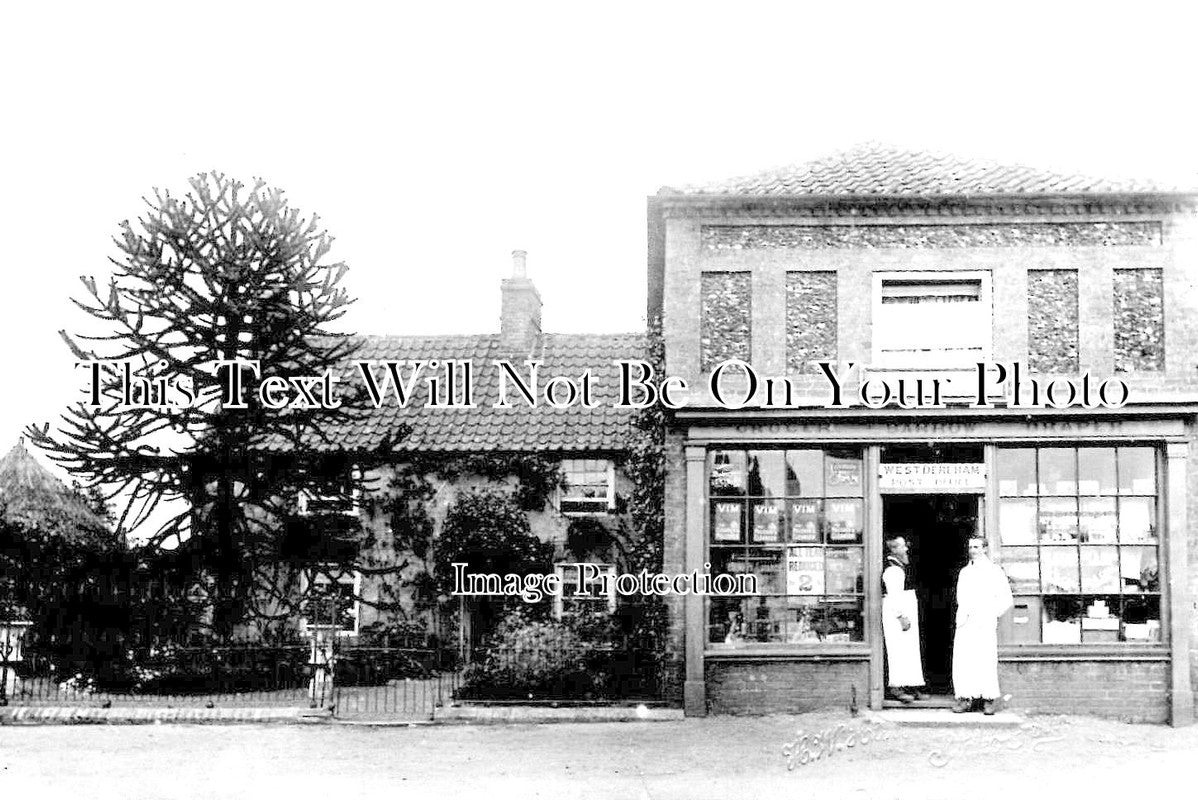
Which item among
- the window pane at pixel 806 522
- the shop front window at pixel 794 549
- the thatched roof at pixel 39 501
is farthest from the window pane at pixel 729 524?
the thatched roof at pixel 39 501

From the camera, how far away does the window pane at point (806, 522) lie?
48.3ft

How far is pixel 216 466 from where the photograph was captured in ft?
58.3

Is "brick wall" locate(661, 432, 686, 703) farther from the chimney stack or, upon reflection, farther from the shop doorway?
the chimney stack

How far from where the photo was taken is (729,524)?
1479 cm

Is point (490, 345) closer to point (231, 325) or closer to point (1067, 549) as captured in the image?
point (231, 325)

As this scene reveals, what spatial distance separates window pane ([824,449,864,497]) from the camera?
14.7m

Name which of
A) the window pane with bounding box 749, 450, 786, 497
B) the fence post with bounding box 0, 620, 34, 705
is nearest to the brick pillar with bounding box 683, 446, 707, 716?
the window pane with bounding box 749, 450, 786, 497

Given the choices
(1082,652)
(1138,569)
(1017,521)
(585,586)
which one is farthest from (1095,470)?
(585,586)

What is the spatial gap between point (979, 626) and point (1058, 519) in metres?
1.81

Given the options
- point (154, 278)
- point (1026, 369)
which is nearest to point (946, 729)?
point (1026, 369)

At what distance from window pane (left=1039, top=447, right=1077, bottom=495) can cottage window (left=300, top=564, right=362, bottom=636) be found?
9678 mm

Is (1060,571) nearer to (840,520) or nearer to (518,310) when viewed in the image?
(840,520)

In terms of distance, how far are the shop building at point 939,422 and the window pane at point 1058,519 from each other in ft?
0.12

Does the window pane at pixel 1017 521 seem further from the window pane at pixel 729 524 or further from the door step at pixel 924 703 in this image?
the window pane at pixel 729 524
